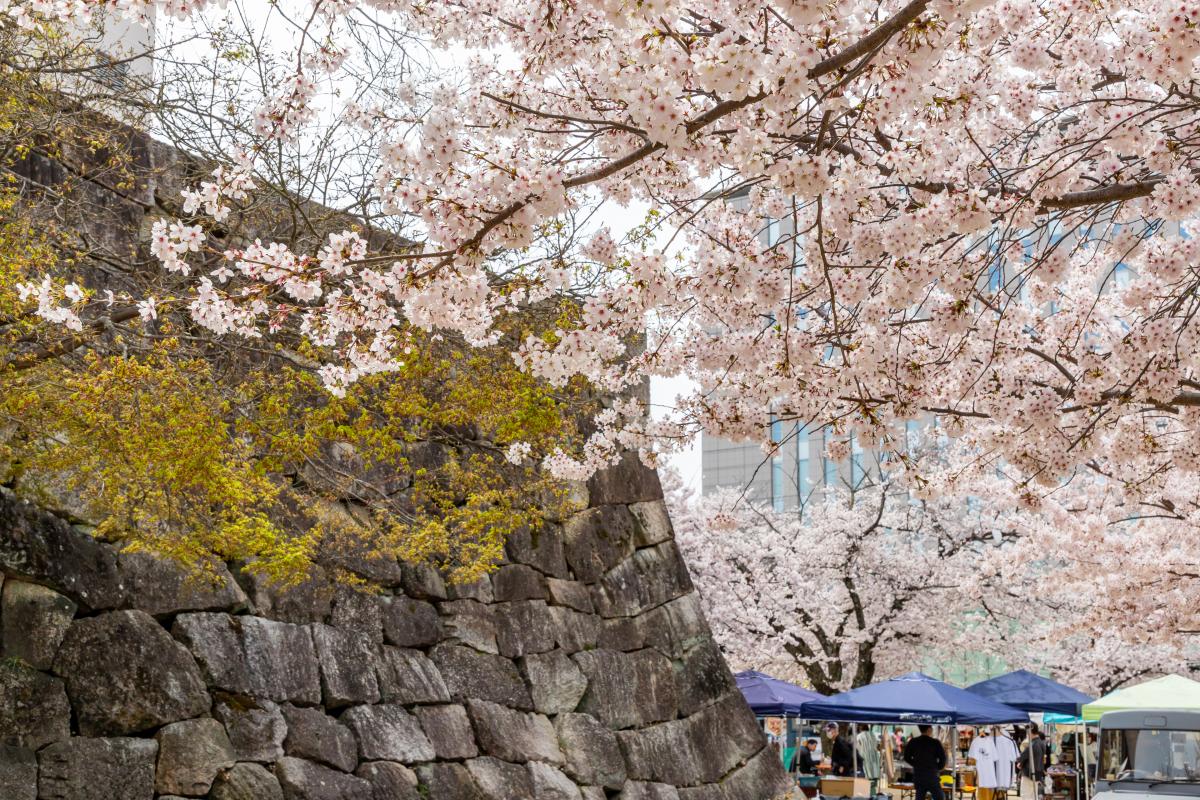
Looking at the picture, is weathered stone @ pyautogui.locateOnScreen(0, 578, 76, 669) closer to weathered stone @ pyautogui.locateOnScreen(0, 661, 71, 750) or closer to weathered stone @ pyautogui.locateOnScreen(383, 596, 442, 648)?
weathered stone @ pyautogui.locateOnScreen(0, 661, 71, 750)

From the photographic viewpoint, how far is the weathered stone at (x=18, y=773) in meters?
6.03

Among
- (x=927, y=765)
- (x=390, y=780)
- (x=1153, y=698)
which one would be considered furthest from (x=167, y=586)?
(x=1153, y=698)

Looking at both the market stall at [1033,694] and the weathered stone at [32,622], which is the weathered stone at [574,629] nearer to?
the weathered stone at [32,622]

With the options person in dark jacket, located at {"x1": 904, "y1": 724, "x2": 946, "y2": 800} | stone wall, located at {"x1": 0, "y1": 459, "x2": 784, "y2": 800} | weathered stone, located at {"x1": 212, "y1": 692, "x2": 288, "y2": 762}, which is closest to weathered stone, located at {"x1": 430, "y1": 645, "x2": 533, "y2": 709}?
stone wall, located at {"x1": 0, "y1": 459, "x2": 784, "y2": 800}

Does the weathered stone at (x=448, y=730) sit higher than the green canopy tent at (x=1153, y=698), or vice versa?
the green canopy tent at (x=1153, y=698)

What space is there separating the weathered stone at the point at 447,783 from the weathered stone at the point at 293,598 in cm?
→ 145

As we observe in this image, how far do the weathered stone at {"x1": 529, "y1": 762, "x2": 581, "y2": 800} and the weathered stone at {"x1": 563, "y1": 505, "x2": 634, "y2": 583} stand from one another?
7.29 feet

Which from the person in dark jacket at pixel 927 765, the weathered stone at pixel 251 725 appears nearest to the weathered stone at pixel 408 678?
the weathered stone at pixel 251 725

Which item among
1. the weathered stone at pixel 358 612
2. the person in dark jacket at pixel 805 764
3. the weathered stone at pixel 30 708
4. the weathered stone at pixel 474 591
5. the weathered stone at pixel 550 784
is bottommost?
the person in dark jacket at pixel 805 764

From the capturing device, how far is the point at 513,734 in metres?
9.58

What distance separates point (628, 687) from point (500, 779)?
224cm

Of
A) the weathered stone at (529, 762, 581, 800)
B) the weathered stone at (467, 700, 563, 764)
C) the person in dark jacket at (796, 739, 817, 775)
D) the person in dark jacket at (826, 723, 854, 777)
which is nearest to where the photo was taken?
the weathered stone at (467, 700, 563, 764)

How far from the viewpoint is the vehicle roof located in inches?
406

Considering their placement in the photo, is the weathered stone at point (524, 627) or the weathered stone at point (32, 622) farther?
the weathered stone at point (524, 627)
